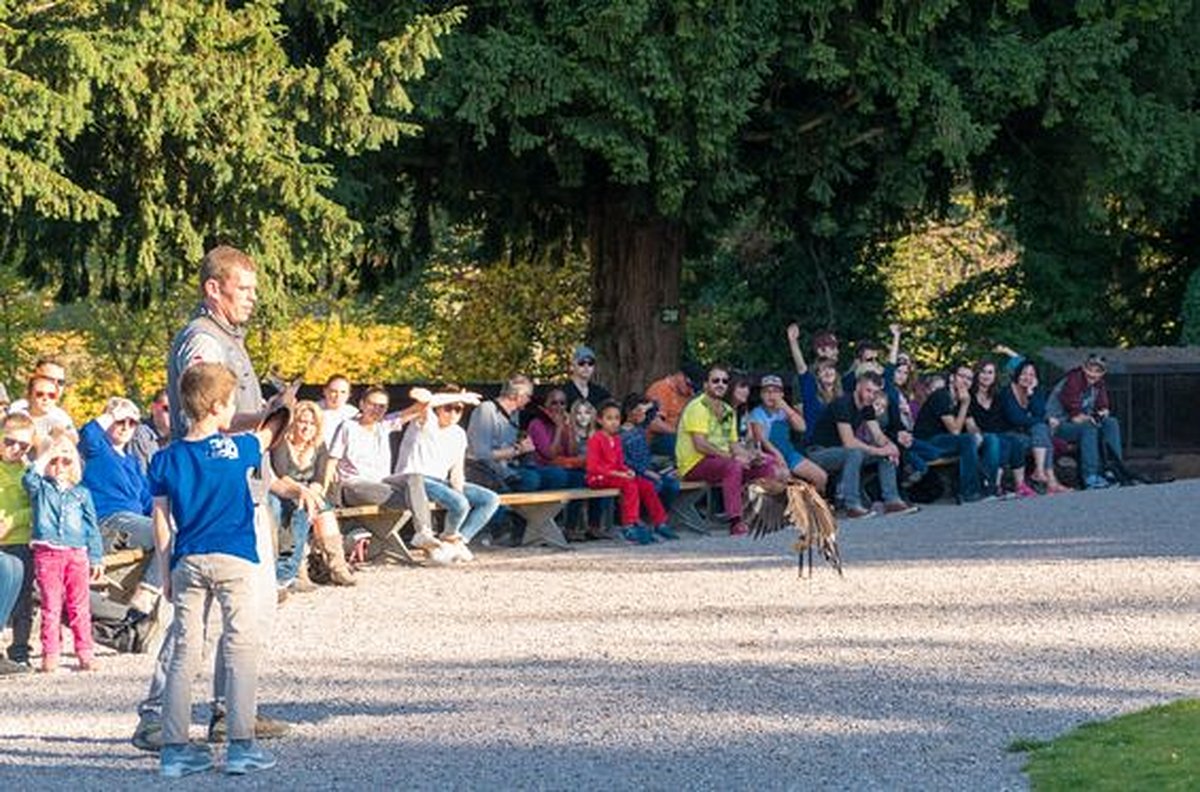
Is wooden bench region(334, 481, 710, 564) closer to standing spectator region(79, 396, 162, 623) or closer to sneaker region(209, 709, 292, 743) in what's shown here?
standing spectator region(79, 396, 162, 623)

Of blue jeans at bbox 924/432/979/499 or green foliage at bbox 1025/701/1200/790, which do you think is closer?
green foliage at bbox 1025/701/1200/790

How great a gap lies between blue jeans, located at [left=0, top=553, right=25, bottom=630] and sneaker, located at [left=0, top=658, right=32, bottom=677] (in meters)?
0.19

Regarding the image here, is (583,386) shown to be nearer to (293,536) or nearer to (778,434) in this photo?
(778,434)

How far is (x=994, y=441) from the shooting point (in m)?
26.5

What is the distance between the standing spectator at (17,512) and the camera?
14047 millimetres

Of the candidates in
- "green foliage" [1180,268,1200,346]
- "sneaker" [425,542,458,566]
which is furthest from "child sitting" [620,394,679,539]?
"green foliage" [1180,268,1200,346]

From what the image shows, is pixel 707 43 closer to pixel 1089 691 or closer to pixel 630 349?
pixel 630 349

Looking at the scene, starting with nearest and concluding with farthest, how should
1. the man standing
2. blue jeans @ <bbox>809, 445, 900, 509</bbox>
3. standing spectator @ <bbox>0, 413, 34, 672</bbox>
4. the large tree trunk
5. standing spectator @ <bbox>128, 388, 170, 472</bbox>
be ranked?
1. the man standing
2. standing spectator @ <bbox>0, 413, 34, 672</bbox>
3. standing spectator @ <bbox>128, 388, 170, 472</bbox>
4. blue jeans @ <bbox>809, 445, 900, 509</bbox>
5. the large tree trunk

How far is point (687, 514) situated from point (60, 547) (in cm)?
1007

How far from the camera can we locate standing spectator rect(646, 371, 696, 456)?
973 inches

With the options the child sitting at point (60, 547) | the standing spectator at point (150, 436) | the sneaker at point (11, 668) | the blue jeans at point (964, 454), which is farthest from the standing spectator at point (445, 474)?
the blue jeans at point (964, 454)

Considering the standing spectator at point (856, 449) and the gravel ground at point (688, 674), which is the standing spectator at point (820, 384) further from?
the gravel ground at point (688, 674)

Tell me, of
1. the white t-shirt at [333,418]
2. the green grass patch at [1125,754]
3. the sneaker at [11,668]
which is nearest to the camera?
the green grass patch at [1125,754]

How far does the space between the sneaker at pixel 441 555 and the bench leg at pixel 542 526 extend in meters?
1.88
